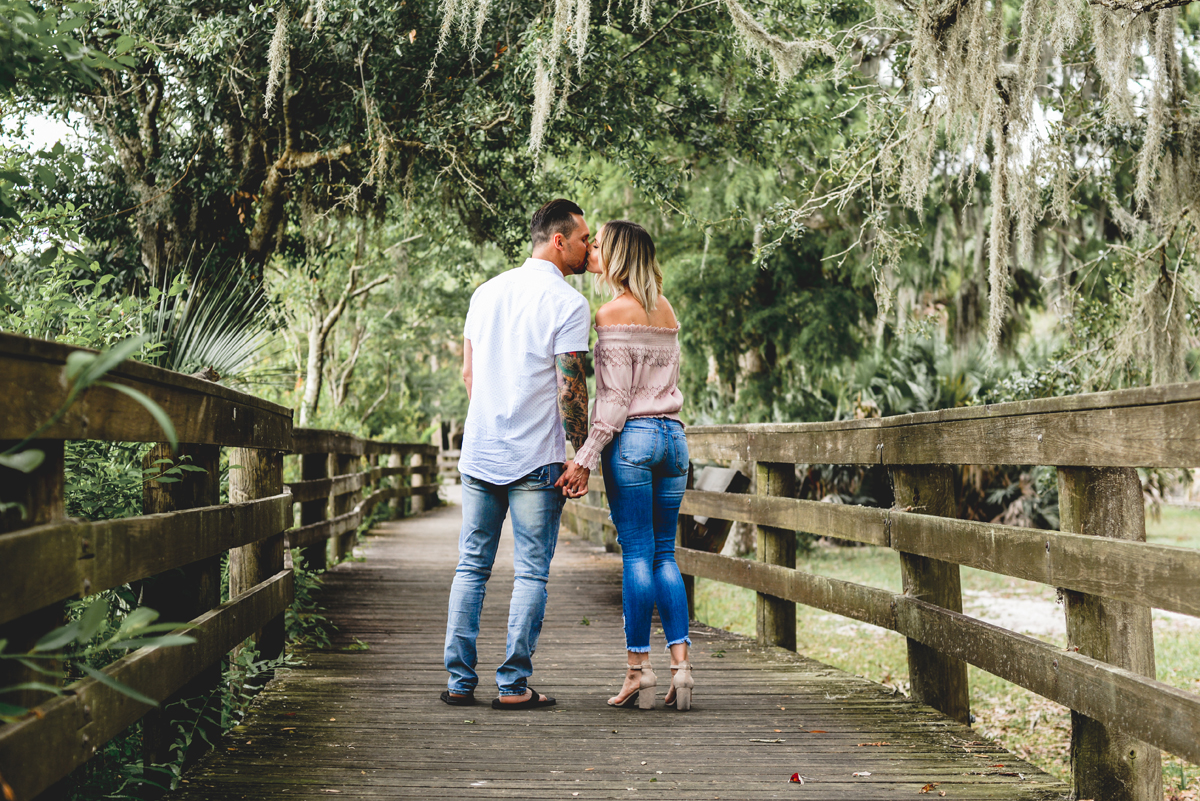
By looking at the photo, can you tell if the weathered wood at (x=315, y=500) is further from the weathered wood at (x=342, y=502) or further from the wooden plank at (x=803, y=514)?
the wooden plank at (x=803, y=514)

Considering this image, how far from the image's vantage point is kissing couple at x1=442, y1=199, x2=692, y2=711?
12.3 feet

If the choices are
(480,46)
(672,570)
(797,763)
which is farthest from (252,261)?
(797,763)

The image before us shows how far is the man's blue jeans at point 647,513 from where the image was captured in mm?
3797

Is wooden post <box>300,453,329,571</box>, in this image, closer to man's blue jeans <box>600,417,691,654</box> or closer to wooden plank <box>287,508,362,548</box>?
wooden plank <box>287,508,362,548</box>

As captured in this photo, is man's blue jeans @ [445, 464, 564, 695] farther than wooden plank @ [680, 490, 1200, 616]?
Yes

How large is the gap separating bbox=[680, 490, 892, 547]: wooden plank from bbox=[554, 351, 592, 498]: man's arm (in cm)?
119

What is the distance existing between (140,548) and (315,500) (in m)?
4.76

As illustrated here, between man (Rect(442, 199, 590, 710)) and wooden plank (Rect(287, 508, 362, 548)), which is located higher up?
man (Rect(442, 199, 590, 710))

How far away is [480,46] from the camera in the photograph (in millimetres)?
7863

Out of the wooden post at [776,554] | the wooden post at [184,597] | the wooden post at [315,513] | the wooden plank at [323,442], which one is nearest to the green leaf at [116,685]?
the wooden post at [184,597]

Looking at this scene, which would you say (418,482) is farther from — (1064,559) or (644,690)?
(1064,559)

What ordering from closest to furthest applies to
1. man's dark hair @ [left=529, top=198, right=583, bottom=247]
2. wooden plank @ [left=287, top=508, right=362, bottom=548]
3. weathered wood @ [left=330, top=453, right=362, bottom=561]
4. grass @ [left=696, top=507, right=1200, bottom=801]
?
man's dark hair @ [left=529, top=198, right=583, bottom=247]
grass @ [left=696, top=507, right=1200, bottom=801]
wooden plank @ [left=287, top=508, right=362, bottom=548]
weathered wood @ [left=330, top=453, right=362, bottom=561]

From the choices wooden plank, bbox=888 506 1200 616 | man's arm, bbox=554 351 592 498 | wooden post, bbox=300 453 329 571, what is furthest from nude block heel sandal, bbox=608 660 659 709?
wooden post, bbox=300 453 329 571

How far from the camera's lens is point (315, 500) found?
277 inches
